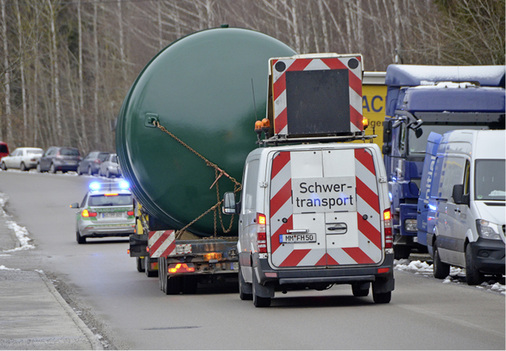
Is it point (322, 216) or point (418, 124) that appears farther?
point (418, 124)

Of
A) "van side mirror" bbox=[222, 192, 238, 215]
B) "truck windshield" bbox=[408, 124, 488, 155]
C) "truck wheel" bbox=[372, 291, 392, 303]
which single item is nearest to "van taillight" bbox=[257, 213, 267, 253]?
"van side mirror" bbox=[222, 192, 238, 215]

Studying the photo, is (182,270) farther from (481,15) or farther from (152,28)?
(152,28)

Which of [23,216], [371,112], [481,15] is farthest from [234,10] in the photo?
[371,112]

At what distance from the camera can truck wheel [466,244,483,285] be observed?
17.9 m

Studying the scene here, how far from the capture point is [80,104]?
9538cm

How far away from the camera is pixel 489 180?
1848 cm

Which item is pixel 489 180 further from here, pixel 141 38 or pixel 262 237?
pixel 141 38

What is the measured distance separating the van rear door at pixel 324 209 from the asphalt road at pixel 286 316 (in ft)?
2.25

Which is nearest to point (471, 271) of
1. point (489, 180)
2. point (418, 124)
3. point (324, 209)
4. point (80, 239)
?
point (489, 180)

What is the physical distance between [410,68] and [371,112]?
396 cm

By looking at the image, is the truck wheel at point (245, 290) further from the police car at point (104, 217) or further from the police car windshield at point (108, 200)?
the police car windshield at point (108, 200)

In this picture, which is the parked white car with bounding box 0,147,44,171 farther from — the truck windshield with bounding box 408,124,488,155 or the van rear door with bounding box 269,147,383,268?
the van rear door with bounding box 269,147,383,268

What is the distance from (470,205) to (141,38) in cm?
6238

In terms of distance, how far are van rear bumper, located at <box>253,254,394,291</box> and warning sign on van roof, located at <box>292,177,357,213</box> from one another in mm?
724
